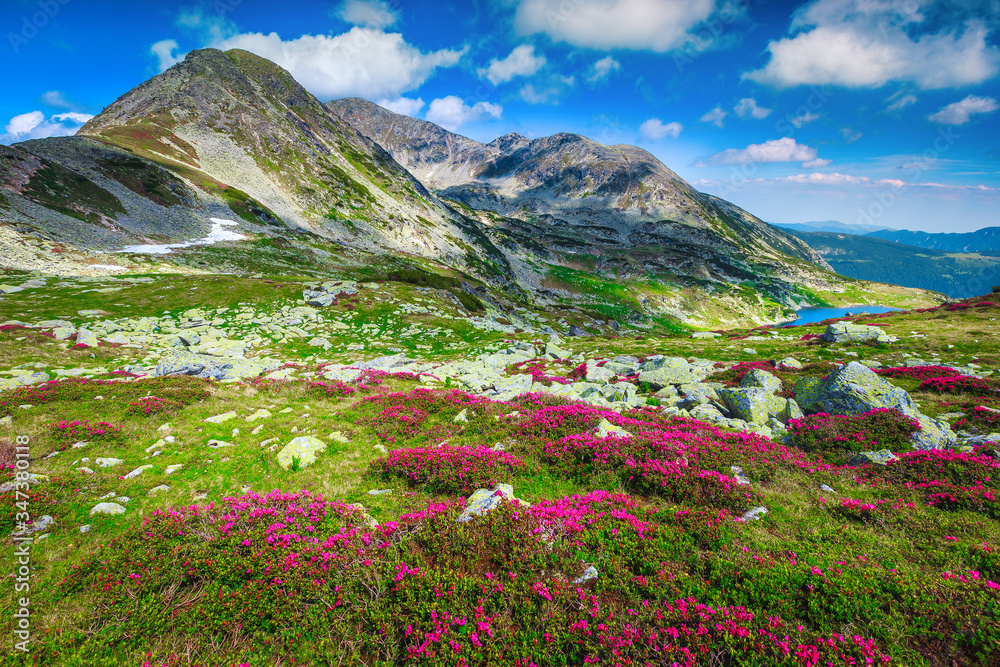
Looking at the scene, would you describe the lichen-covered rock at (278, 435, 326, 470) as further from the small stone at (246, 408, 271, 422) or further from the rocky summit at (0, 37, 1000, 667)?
the small stone at (246, 408, 271, 422)

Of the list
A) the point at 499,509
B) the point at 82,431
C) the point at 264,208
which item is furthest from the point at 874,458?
the point at 264,208

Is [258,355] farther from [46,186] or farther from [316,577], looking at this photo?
[46,186]

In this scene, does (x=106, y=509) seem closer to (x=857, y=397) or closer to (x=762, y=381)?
(x=857, y=397)

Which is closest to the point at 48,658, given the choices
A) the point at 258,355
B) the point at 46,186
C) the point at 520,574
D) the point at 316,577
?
the point at 316,577

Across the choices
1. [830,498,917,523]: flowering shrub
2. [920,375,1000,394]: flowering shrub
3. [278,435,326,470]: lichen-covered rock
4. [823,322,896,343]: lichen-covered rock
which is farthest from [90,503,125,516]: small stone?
[823,322,896,343]: lichen-covered rock

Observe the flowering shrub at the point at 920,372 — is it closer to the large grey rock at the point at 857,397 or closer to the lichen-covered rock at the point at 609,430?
the large grey rock at the point at 857,397
